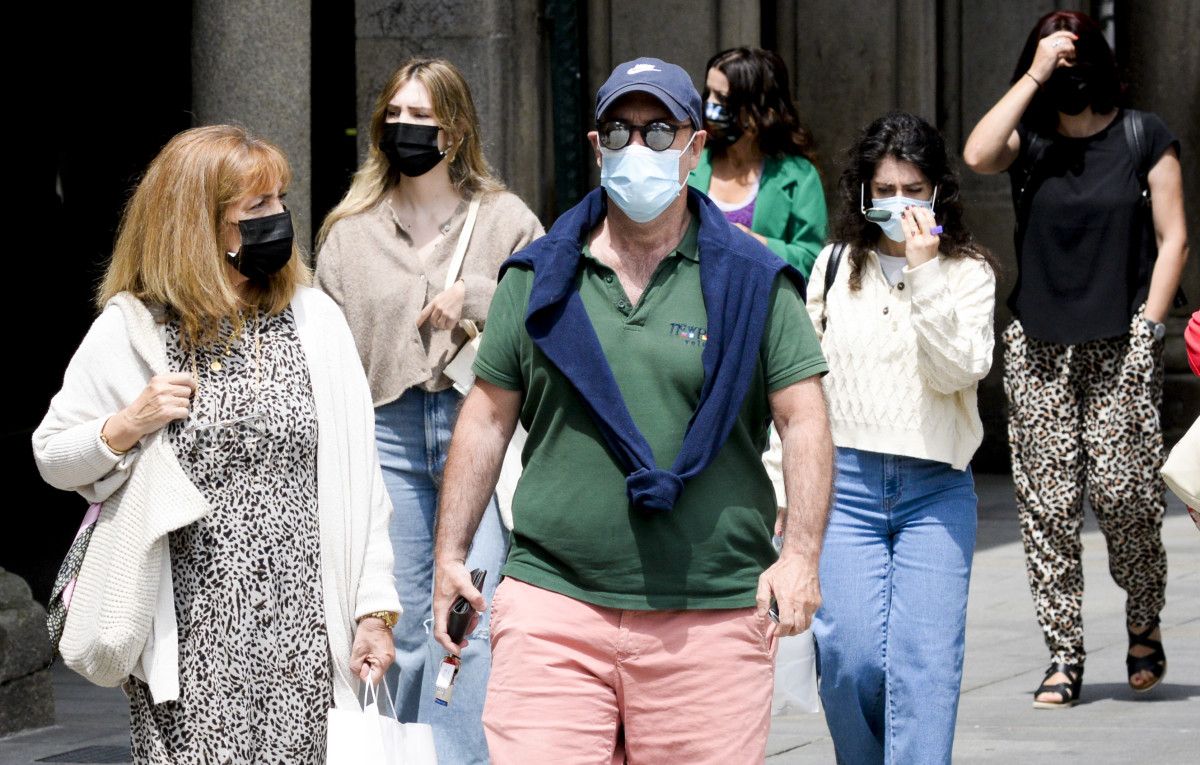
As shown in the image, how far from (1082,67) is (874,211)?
217cm

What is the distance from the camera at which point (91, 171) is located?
18.0m

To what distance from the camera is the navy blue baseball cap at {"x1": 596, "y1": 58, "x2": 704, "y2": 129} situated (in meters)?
4.05

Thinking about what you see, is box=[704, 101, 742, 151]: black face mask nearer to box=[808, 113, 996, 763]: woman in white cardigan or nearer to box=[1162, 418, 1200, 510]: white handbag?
box=[808, 113, 996, 763]: woman in white cardigan

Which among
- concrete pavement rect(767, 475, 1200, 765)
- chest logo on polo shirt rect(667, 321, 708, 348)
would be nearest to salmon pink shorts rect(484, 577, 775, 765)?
chest logo on polo shirt rect(667, 321, 708, 348)

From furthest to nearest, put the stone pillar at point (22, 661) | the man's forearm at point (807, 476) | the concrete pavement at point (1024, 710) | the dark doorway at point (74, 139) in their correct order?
the dark doorway at point (74, 139), the stone pillar at point (22, 661), the concrete pavement at point (1024, 710), the man's forearm at point (807, 476)

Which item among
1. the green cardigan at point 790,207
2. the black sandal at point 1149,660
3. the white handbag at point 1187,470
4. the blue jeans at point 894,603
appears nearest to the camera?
the white handbag at point 1187,470

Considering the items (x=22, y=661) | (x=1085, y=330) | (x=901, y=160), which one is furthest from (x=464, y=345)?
(x=1085, y=330)

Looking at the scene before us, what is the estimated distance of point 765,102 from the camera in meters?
7.10

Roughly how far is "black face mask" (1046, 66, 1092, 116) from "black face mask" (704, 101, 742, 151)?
108 cm

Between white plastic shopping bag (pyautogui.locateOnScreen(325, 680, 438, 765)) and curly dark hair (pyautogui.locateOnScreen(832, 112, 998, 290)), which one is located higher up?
curly dark hair (pyautogui.locateOnScreen(832, 112, 998, 290))

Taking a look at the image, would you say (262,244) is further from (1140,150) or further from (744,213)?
(1140,150)

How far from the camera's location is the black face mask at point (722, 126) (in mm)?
7090

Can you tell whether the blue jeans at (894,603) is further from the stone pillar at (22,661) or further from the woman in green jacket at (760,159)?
the stone pillar at (22,661)

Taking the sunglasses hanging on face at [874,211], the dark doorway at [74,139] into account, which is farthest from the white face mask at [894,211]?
the dark doorway at [74,139]
